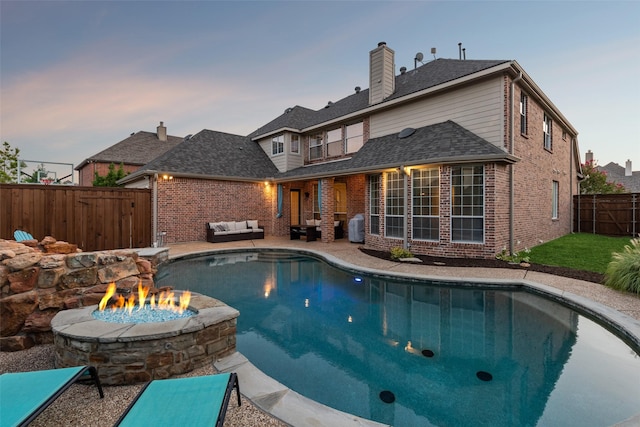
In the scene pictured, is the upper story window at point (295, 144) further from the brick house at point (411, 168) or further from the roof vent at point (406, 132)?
the roof vent at point (406, 132)

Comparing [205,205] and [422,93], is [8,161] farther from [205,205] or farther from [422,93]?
[422,93]

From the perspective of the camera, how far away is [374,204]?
1130 cm

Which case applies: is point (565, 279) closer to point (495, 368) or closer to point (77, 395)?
point (495, 368)

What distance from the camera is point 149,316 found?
145 inches

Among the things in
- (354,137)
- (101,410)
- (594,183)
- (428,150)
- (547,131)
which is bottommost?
(101,410)

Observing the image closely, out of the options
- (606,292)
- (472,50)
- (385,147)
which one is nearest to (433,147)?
(385,147)

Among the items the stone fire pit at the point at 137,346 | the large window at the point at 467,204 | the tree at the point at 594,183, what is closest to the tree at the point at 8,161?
the stone fire pit at the point at 137,346

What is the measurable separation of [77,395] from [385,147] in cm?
1096

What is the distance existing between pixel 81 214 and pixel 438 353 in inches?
479

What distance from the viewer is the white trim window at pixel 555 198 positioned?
12.8m

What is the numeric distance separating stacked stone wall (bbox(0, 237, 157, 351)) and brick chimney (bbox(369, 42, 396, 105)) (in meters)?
11.8

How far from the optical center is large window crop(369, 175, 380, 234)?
11102 mm

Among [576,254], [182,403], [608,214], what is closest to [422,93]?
[576,254]

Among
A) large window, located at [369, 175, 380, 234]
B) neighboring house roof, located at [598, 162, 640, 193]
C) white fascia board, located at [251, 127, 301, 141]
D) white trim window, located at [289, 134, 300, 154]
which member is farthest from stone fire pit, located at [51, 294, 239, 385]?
neighboring house roof, located at [598, 162, 640, 193]
